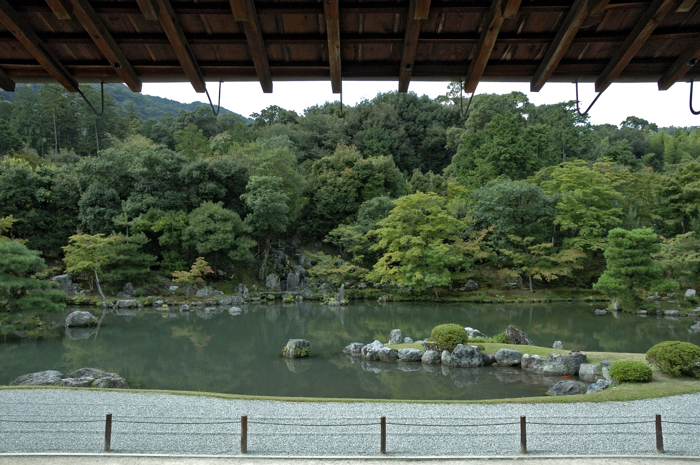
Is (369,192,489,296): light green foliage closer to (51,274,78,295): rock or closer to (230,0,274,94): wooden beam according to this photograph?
(51,274,78,295): rock

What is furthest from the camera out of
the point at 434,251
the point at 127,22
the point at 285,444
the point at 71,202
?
the point at 71,202

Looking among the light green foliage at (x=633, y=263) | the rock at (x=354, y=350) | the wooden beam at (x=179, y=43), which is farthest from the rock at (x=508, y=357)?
the wooden beam at (x=179, y=43)

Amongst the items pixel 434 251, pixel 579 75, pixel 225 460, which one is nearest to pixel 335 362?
pixel 225 460

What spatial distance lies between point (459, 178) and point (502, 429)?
2573 centimetres

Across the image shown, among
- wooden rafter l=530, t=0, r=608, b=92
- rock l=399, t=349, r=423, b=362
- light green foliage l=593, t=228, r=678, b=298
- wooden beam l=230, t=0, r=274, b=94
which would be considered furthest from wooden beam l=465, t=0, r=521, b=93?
light green foliage l=593, t=228, r=678, b=298

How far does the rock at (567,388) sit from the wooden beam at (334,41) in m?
6.91

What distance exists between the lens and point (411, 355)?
10.7 m

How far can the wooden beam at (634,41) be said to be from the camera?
301cm

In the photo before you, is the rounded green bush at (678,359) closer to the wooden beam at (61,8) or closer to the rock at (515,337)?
the rock at (515,337)

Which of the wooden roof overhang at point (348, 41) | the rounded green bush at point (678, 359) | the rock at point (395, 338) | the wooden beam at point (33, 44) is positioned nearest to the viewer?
the wooden beam at point (33, 44)

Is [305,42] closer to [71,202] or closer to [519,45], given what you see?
[519,45]

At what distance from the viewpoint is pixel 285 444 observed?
16.5 ft

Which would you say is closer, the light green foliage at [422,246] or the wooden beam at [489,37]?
the wooden beam at [489,37]

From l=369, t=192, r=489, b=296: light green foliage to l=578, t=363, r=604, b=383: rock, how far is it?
36.7 feet
